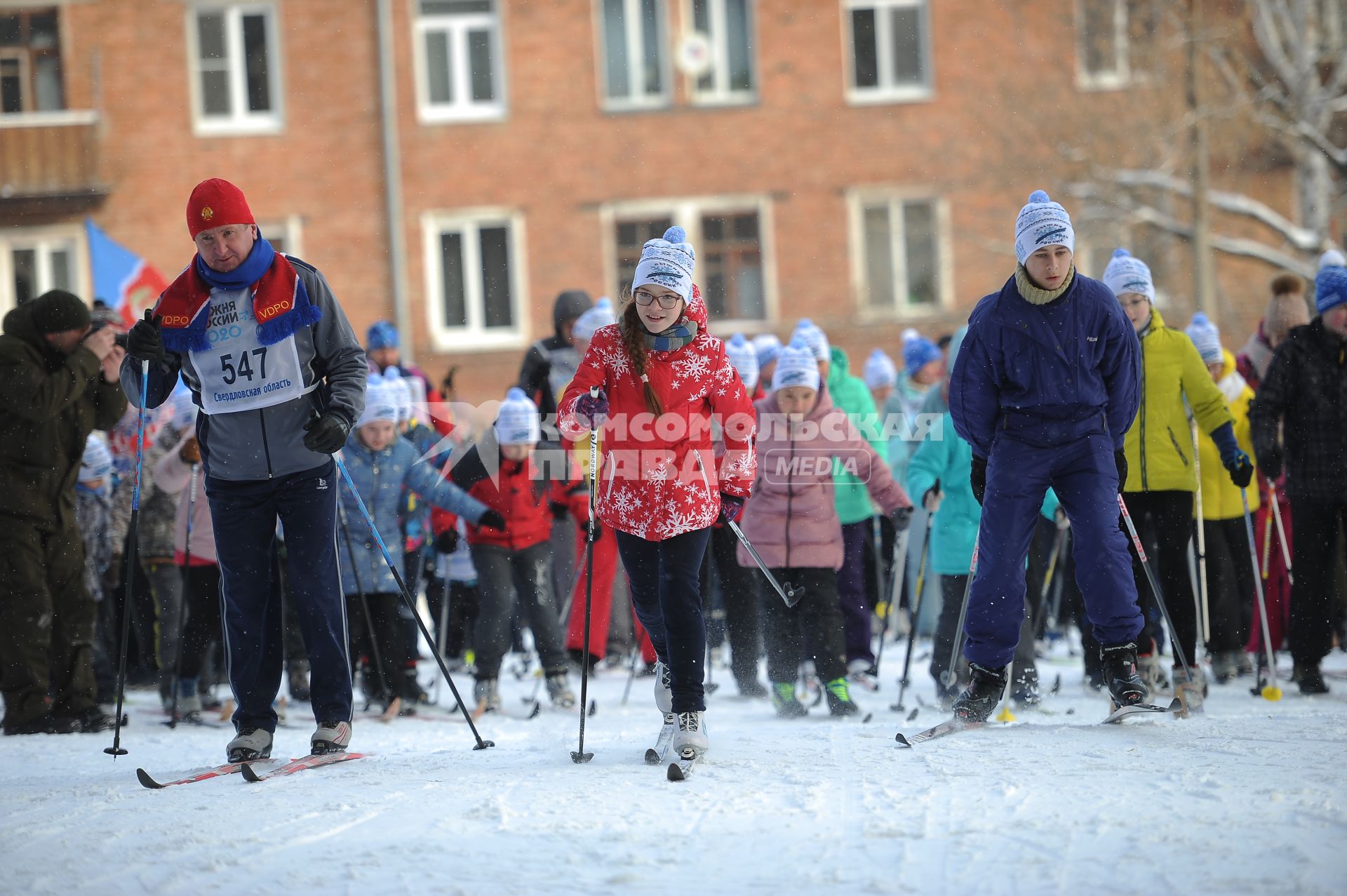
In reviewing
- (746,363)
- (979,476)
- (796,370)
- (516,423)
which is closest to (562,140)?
(746,363)

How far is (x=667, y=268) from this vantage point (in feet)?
18.5

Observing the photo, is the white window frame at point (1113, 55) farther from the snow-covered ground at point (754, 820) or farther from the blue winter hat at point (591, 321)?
the snow-covered ground at point (754, 820)

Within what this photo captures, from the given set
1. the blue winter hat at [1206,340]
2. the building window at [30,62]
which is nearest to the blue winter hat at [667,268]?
the blue winter hat at [1206,340]

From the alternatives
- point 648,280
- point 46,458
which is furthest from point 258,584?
point 46,458

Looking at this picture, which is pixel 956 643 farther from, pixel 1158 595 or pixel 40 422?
pixel 40 422

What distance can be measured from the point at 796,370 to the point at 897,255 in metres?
15.2

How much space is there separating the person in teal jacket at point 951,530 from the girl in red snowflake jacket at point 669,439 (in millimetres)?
2417

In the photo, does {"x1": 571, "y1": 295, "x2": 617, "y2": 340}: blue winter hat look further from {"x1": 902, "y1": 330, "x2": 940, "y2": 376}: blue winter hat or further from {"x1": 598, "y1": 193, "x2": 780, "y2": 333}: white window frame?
{"x1": 598, "y1": 193, "x2": 780, "y2": 333}: white window frame

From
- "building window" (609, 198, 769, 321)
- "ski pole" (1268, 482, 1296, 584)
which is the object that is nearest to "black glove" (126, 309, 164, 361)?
"ski pole" (1268, 482, 1296, 584)

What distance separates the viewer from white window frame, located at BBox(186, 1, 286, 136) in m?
22.3

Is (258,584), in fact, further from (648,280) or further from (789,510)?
(789,510)

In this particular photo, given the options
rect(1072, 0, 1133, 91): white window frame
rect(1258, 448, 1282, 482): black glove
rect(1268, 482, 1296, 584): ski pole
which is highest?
rect(1072, 0, 1133, 91): white window frame

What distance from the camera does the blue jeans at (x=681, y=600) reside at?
18.2 ft

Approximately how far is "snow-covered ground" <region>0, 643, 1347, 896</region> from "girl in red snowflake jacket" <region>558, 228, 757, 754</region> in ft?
1.68
